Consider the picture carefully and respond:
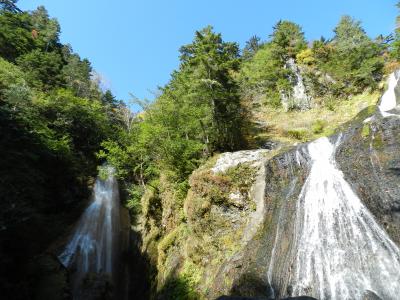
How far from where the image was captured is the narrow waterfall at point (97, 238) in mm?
21438

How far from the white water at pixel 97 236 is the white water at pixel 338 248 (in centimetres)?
1570

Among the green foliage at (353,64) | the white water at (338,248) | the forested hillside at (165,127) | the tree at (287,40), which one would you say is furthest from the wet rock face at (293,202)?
the tree at (287,40)

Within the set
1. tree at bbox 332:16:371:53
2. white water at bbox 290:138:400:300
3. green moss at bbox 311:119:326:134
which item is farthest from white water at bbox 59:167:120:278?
tree at bbox 332:16:371:53

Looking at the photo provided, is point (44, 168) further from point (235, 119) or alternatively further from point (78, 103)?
point (235, 119)

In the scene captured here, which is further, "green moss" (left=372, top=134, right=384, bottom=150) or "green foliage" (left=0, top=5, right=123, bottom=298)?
"green foliage" (left=0, top=5, right=123, bottom=298)

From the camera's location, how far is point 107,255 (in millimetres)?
22984

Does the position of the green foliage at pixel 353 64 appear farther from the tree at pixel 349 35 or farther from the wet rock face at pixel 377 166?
the wet rock face at pixel 377 166

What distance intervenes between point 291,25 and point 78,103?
28.0 metres

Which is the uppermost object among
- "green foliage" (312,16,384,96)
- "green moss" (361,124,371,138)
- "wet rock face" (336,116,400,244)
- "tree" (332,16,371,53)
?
"tree" (332,16,371,53)

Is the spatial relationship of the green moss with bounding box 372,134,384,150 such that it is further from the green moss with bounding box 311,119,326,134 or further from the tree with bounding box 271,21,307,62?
the tree with bounding box 271,21,307,62

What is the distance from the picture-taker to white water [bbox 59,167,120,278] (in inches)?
852

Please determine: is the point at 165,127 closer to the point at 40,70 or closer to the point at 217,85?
the point at 217,85

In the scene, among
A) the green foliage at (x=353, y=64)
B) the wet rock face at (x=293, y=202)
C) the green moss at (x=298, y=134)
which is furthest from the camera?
the green foliage at (x=353, y=64)

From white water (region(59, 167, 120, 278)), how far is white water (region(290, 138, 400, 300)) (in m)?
15.7
